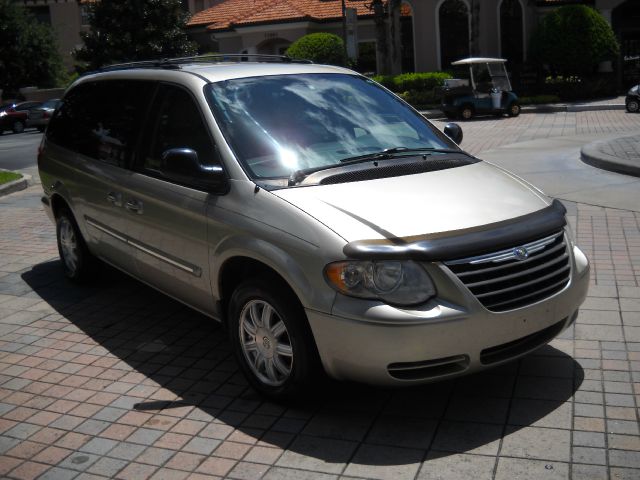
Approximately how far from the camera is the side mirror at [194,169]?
491 cm

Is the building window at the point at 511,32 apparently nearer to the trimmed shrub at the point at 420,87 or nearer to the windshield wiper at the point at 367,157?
the trimmed shrub at the point at 420,87

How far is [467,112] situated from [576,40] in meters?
7.51

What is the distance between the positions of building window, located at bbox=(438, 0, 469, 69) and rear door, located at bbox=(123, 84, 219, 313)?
31.7 metres

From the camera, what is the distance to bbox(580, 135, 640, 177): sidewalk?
1188cm

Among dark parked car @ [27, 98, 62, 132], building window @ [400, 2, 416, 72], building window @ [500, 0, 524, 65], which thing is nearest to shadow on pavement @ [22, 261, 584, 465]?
dark parked car @ [27, 98, 62, 132]

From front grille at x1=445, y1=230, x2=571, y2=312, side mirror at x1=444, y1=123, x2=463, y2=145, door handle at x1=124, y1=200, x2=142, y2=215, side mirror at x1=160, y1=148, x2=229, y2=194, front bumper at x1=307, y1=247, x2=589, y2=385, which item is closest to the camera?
front bumper at x1=307, y1=247, x2=589, y2=385

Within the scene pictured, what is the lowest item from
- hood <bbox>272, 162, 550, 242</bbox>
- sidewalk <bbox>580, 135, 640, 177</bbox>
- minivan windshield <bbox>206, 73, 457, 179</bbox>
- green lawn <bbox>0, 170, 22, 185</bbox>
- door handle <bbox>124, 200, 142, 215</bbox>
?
sidewalk <bbox>580, 135, 640, 177</bbox>

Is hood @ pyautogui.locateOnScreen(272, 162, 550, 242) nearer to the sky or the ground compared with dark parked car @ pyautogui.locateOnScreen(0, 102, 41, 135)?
nearer to the sky

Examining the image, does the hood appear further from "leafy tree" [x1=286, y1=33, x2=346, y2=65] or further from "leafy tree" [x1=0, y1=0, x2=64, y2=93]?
"leafy tree" [x1=0, y1=0, x2=64, y2=93]

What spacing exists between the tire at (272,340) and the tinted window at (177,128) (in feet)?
3.27

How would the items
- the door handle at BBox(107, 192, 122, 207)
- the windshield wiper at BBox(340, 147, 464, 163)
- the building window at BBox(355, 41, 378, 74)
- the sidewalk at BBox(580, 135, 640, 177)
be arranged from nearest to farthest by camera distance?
the windshield wiper at BBox(340, 147, 464, 163), the door handle at BBox(107, 192, 122, 207), the sidewalk at BBox(580, 135, 640, 177), the building window at BBox(355, 41, 378, 74)

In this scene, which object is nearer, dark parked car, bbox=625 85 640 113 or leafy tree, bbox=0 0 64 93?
dark parked car, bbox=625 85 640 113

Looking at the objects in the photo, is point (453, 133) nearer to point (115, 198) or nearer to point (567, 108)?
point (115, 198)

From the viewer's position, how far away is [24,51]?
4569 centimetres
